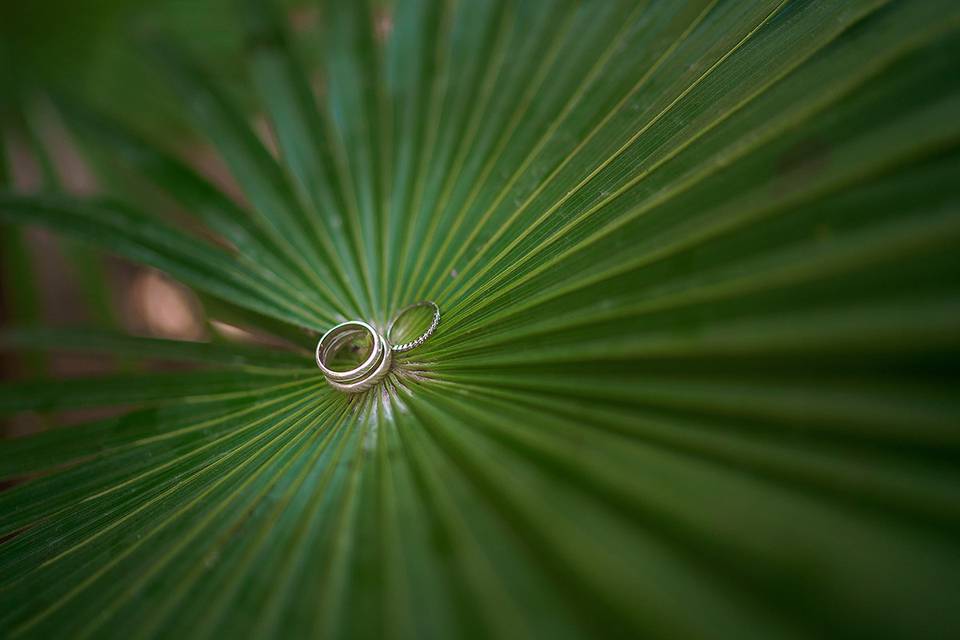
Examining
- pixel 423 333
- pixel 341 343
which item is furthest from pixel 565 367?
pixel 341 343

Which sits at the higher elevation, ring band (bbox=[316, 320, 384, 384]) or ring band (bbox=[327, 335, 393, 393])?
ring band (bbox=[316, 320, 384, 384])

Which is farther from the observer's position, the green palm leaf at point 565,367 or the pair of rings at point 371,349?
the pair of rings at point 371,349

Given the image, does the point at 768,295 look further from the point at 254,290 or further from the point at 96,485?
the point at 96,485

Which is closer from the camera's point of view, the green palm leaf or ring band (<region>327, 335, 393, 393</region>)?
the green palm leaf

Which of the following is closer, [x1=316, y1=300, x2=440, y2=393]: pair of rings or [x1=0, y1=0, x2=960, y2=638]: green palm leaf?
[x1=0, y1=0, x2=960, y2=638]: green palm leaf

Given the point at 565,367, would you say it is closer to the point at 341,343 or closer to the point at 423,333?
the point at 423,333

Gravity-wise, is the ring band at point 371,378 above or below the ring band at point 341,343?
below
